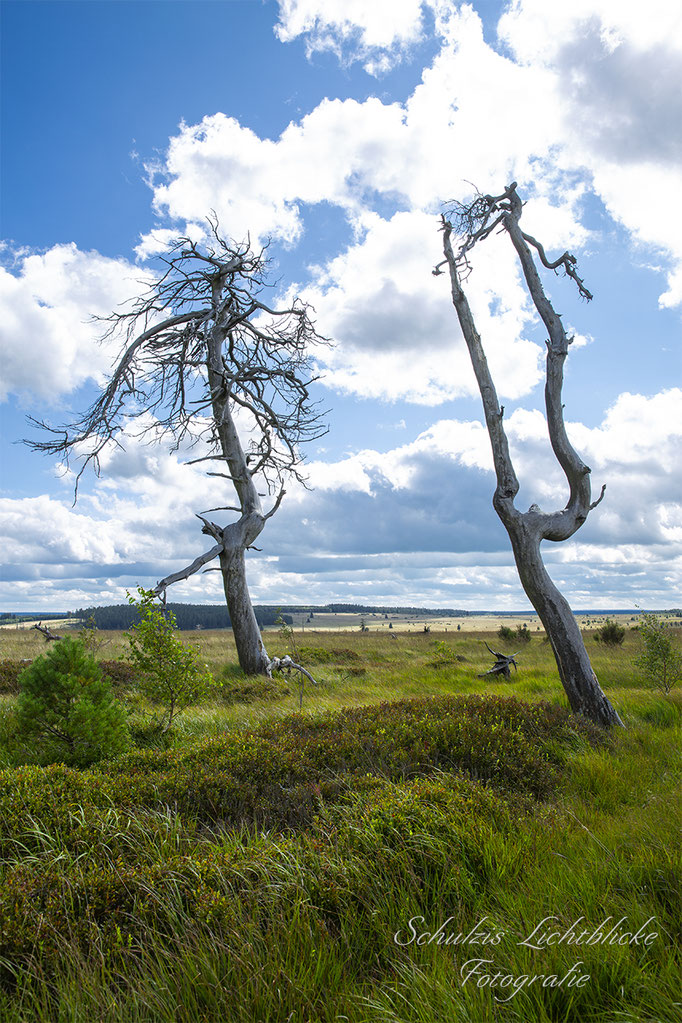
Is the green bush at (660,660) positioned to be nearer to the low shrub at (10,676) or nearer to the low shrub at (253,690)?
the low shrub at (253,690)

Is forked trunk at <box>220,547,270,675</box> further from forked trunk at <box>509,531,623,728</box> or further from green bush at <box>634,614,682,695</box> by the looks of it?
green bush at <box>634,614,682,695</box>

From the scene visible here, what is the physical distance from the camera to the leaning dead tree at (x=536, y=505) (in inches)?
362

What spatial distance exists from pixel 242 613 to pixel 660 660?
10.2 metres

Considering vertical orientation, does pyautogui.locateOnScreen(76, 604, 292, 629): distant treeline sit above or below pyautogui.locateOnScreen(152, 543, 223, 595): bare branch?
below

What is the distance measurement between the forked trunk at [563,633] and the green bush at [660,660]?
9.88ft

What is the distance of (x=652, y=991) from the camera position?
2553 millimetres

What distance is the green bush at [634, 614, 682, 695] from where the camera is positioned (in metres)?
11.3

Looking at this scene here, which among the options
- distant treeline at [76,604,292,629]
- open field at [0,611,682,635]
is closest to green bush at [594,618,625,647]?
open field at [0,611,682,635]

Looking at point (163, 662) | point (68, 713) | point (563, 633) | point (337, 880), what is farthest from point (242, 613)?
point (337, 880)

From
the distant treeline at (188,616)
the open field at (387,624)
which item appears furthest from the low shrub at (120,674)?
the distant treeline at (188,616)

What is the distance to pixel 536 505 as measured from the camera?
10.2 metres

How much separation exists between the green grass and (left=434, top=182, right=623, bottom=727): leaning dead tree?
87.7 inches

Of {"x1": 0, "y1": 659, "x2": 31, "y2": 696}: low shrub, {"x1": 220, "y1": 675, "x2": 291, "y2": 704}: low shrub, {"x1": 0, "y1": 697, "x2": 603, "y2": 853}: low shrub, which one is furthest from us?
{"x1": 0, "y1": 659, "x2": 31, "y2": 696}: low shrub

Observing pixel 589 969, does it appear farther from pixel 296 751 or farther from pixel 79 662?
pixel 79 662
